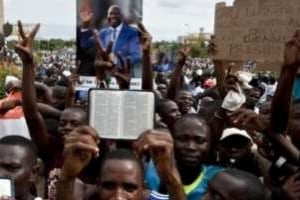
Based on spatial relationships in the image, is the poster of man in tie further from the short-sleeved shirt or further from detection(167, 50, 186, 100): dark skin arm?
the short-sleeved shirt

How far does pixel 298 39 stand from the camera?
334 cm

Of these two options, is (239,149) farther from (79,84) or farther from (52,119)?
(79,84)

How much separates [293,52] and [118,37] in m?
2.96

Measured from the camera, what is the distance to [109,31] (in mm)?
6395

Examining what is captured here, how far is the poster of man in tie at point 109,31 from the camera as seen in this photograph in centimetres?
603

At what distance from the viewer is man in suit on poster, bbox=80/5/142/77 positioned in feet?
19.5

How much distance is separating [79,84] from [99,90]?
2.58m

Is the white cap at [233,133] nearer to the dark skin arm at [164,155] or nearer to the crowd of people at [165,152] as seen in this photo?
the crowd of people at [165,152]

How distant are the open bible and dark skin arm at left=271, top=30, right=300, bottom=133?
0.61 m

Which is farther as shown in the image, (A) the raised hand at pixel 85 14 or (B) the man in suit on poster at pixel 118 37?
(A) the raised hand at pixel 85 14

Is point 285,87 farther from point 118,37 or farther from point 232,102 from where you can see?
point 118,37

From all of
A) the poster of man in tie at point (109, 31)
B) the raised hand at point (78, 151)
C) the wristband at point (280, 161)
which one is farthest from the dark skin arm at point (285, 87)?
the poster of man in tie at point (109, 31)

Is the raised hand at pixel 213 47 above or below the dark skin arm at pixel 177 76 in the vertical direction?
above

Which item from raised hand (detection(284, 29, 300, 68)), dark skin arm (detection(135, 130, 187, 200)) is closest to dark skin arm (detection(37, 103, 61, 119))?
raised hand (detection(284, 29, 300, 68))
